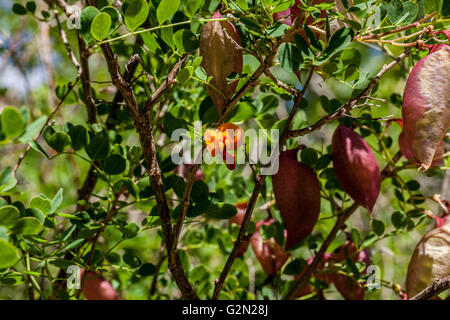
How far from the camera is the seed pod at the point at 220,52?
0.47 m

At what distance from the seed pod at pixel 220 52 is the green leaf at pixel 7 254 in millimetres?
227

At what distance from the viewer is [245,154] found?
575 millimetres

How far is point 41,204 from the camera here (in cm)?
46

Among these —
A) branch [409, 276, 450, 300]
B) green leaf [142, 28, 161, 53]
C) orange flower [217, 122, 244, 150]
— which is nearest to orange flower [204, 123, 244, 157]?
orange flower [217, 122, 244, 150]

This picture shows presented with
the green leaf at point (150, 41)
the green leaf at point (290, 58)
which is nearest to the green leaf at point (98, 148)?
the green leaf at point (150, 41)

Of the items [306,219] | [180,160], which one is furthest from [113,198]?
[306,219]

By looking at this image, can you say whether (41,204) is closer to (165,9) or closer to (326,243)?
(165,9)

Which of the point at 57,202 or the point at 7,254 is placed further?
the point at 57,202

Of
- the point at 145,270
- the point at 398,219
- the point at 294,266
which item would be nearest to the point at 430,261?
the point at 398,219

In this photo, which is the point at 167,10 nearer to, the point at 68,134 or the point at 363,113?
the point at 68,134

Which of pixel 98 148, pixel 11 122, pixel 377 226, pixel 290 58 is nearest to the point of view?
pixel 11 122

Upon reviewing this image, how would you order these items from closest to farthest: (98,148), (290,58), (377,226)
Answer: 1. (290,58)
2. (98,148)
3. (377,226)

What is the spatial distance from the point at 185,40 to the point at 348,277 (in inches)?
14.8

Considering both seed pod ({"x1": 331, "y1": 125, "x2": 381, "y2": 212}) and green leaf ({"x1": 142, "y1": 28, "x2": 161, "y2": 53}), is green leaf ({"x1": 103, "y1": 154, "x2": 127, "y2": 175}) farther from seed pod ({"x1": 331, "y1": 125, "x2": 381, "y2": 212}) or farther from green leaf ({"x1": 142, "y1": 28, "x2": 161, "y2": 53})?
seed pod ({"x1": 331, "y1": 125, "x2": 381, "y2": 212})
